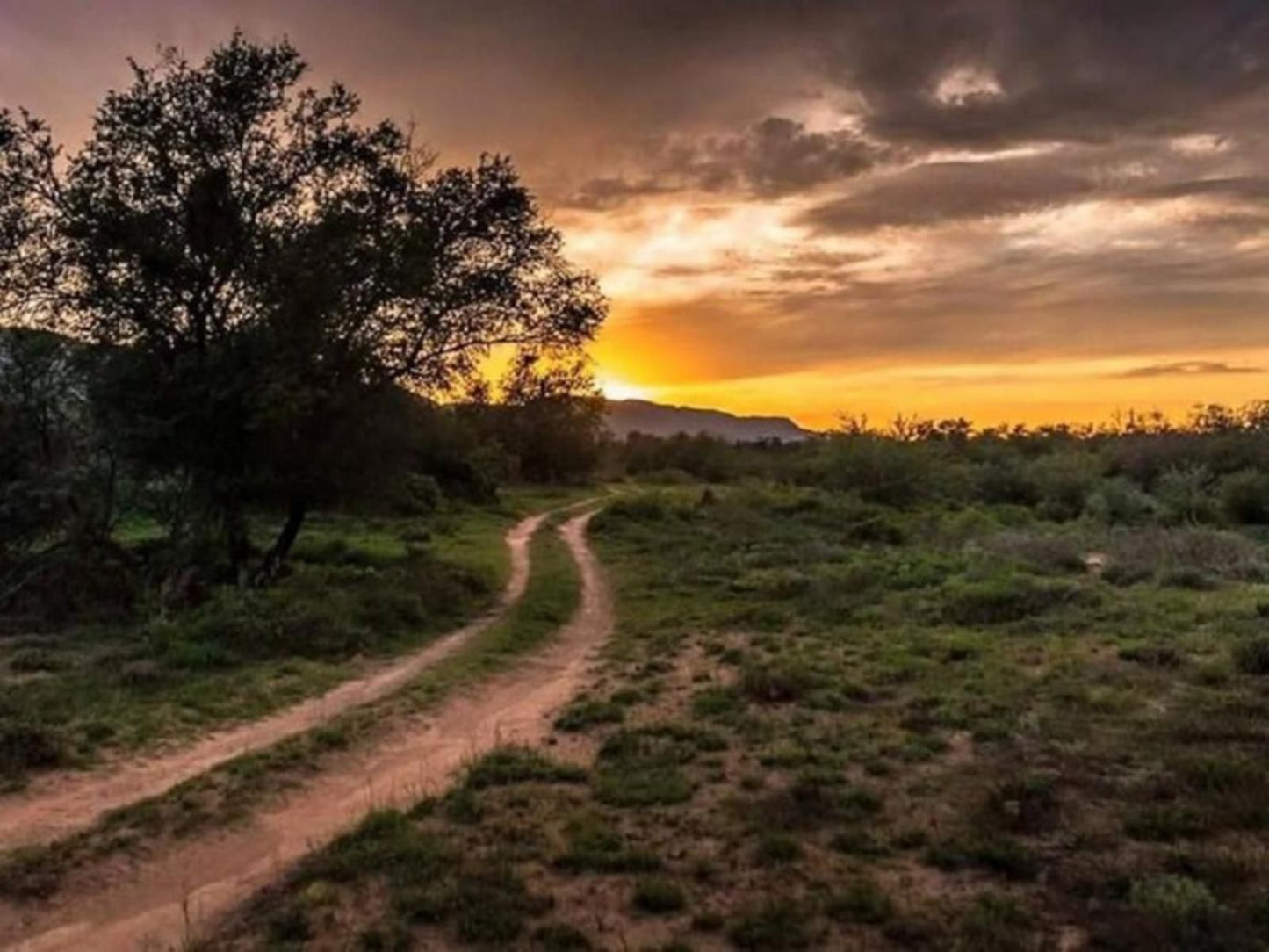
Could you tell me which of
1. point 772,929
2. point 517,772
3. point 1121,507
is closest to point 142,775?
point 517,772

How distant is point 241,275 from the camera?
2256 cm

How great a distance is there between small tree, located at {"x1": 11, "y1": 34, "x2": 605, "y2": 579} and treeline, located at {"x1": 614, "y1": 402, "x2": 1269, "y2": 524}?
30.2 metres

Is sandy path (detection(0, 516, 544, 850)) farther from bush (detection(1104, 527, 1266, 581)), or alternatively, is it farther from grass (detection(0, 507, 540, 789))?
bush (detection(1104, 527, 1266, 581))

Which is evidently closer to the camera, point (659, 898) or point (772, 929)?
point (772, 929)

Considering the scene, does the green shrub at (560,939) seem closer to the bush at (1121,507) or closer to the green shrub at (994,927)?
the green shrub at (994,927)

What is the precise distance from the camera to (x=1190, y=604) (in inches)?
707

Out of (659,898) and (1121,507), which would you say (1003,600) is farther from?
(1121,507)

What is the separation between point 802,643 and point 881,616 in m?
2.72

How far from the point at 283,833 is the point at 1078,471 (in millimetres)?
51647

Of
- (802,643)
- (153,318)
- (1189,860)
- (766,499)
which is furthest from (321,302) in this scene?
(766,499)

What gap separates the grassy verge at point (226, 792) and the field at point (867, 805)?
159cm

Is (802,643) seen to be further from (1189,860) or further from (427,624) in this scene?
(1189,860)

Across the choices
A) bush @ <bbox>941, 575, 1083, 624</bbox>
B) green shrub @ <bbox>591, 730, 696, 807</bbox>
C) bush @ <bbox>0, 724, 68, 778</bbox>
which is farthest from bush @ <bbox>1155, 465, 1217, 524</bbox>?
bush @ <bbox>0, 724, 68, 778</bbox>

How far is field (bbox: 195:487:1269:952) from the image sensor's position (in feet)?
22.5
